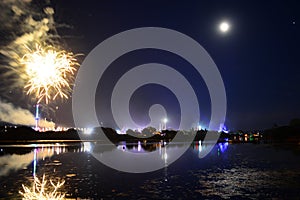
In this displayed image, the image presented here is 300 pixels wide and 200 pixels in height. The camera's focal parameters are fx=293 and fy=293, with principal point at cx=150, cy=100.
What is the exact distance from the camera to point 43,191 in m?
15.0

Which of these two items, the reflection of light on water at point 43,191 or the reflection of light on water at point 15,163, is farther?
the reflection of light on water at point 15,163

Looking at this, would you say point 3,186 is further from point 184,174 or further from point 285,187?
point 285,187

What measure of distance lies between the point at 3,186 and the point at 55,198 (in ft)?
16.3

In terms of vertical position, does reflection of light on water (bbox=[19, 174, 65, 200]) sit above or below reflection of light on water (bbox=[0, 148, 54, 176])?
below

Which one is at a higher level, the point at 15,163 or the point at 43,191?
the point at 15,163

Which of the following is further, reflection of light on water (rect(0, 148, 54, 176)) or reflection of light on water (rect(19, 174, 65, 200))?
reflection of light on water (rect(0, 148, 54, 176))

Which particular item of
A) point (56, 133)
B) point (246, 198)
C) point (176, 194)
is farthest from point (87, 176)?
point (56, 133)

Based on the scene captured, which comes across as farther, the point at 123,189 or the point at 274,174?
the point at 274,174

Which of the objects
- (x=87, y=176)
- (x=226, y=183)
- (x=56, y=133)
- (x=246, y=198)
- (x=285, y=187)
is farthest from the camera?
(x=56, y=133)

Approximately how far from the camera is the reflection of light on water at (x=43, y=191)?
1365 cm

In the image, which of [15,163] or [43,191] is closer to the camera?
[43,191]

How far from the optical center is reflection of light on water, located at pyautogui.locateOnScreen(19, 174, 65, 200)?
537 inches

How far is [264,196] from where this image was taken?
1364cm

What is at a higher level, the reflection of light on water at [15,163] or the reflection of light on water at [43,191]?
the reflection of light on water at [15,163]
